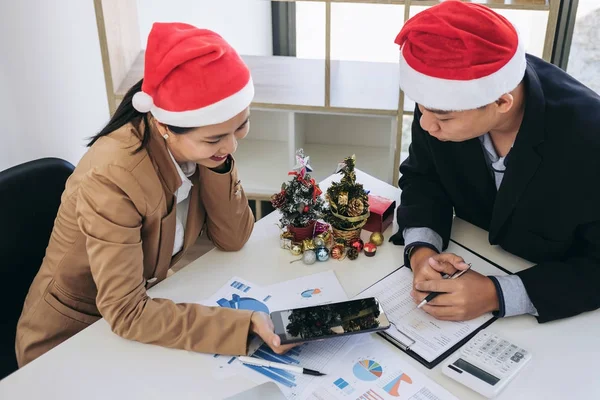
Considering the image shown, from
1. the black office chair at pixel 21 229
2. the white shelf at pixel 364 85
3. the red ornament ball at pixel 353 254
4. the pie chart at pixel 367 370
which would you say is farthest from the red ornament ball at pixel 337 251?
the white shelf at pixel 364 85

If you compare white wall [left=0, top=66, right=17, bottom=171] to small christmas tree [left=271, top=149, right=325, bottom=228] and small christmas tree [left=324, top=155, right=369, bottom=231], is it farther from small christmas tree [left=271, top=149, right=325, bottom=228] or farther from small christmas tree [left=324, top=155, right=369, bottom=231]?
small christmas tree [left=324, top=155, right=369, bottom=231]

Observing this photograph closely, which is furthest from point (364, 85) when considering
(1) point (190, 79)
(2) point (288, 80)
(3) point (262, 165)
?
(1) point (190, 79)

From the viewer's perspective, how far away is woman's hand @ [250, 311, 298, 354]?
1.06 m

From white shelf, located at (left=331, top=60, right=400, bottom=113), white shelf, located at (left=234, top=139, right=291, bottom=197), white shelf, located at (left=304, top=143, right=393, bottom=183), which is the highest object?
white shelf, located at (left=331, top=60, right=400, bottom=113)

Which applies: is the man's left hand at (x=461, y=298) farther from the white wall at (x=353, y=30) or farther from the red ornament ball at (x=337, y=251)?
the white wall at (x=353, y=30)

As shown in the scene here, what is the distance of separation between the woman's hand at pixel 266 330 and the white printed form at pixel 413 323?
221 mm

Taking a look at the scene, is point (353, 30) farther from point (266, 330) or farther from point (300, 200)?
point (266, 330)

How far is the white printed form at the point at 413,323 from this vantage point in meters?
1.09

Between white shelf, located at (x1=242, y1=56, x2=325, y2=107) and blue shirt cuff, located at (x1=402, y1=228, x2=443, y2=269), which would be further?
white shelf, located at (x1=242, y1=56, x2=325, y2=107)

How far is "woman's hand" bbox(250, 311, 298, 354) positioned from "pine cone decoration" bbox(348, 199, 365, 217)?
359 mm

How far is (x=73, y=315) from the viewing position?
1.32 meters

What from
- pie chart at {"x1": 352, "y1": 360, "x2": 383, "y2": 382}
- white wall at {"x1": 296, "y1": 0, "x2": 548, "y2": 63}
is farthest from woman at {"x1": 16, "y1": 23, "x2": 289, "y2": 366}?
white wall at {"x1": 296, "y1": 0, "x2": 548, "y2": 63}

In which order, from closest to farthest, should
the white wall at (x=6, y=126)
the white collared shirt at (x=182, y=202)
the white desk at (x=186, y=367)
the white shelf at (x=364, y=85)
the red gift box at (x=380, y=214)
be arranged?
1. the white desk at (x=186, y=367)
2. the white collared shirt at (x=182, y=202)
3. the red gift box at (x=380, y=214)
4. the white wall at (x=6, y=126)
5. the white shelf at (x=364, y=85)

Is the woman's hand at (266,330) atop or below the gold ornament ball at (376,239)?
atop
